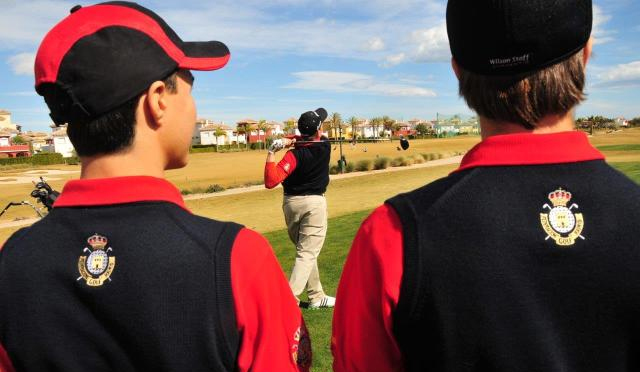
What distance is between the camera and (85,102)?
4.75ft

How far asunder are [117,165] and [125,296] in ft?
1.24

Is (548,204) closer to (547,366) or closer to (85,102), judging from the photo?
(547,366)

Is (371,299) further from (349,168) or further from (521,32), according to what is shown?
(349,168)

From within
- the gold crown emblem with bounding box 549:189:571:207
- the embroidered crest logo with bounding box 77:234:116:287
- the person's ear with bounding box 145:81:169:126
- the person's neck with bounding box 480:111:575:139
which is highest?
the person's ear with bounding box 145:81:169:126

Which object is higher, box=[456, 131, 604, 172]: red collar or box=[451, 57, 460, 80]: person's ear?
box=[451, 57, 460, 80]: person's ear

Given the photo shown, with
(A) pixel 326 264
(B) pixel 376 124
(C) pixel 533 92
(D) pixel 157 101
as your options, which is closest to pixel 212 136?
(B) pixel 376 124

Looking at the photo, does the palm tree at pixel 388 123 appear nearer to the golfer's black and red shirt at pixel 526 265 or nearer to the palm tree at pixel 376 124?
the palm tree at pixel 376 124

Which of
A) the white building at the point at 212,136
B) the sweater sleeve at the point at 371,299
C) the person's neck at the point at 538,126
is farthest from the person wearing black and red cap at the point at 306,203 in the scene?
the white building at the point at 212,136

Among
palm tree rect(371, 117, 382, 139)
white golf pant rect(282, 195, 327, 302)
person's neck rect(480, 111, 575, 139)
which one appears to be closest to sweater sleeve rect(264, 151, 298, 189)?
white golf pant rect(282, 195, 327, 302)

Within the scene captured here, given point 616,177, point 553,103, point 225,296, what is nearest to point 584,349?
point 616,177

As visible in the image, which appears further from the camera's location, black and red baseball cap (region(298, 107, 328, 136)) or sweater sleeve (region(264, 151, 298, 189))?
black and red baseball cap (region(298, 107, 328, 136))

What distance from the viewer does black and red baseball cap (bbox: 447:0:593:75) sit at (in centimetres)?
126

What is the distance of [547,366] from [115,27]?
1440 millimetres

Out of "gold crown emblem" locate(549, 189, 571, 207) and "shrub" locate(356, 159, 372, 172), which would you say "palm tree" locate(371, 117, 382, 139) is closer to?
"shrub" locate(356, 159, 372, 172)
